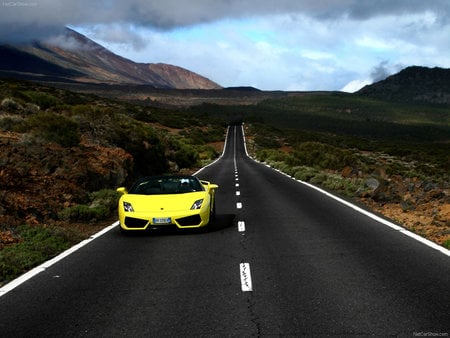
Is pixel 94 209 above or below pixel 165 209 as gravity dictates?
below

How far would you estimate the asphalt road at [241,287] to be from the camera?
5.51m

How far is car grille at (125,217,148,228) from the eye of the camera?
442 inches

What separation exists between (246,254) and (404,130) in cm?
16900

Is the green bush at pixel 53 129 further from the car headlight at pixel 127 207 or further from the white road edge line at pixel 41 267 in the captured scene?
the car headlight at pixel 127 207

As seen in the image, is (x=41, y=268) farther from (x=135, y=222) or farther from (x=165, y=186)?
(x=165, y=186)

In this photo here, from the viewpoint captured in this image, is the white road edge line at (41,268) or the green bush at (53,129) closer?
the white road edge line at (41,268)

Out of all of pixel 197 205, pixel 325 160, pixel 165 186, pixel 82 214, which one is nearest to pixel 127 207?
pixel 197 205

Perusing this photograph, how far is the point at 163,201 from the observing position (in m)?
11.5

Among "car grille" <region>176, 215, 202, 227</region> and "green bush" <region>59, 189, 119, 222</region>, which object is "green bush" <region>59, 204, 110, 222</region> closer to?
"green bush" <region>59, 189, 119, 222</region>

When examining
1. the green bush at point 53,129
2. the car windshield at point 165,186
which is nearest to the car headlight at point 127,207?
the car windshield at point 165,186

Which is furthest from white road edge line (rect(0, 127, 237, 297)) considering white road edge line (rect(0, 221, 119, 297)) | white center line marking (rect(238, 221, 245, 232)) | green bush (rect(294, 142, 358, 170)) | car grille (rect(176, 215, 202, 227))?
green bush (rect(294, 142, 358, 170))

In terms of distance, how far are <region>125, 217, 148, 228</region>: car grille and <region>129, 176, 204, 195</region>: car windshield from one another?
1.05 m

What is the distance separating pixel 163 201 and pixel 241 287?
481 cm

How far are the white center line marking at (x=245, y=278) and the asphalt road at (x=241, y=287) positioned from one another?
0.01 m
